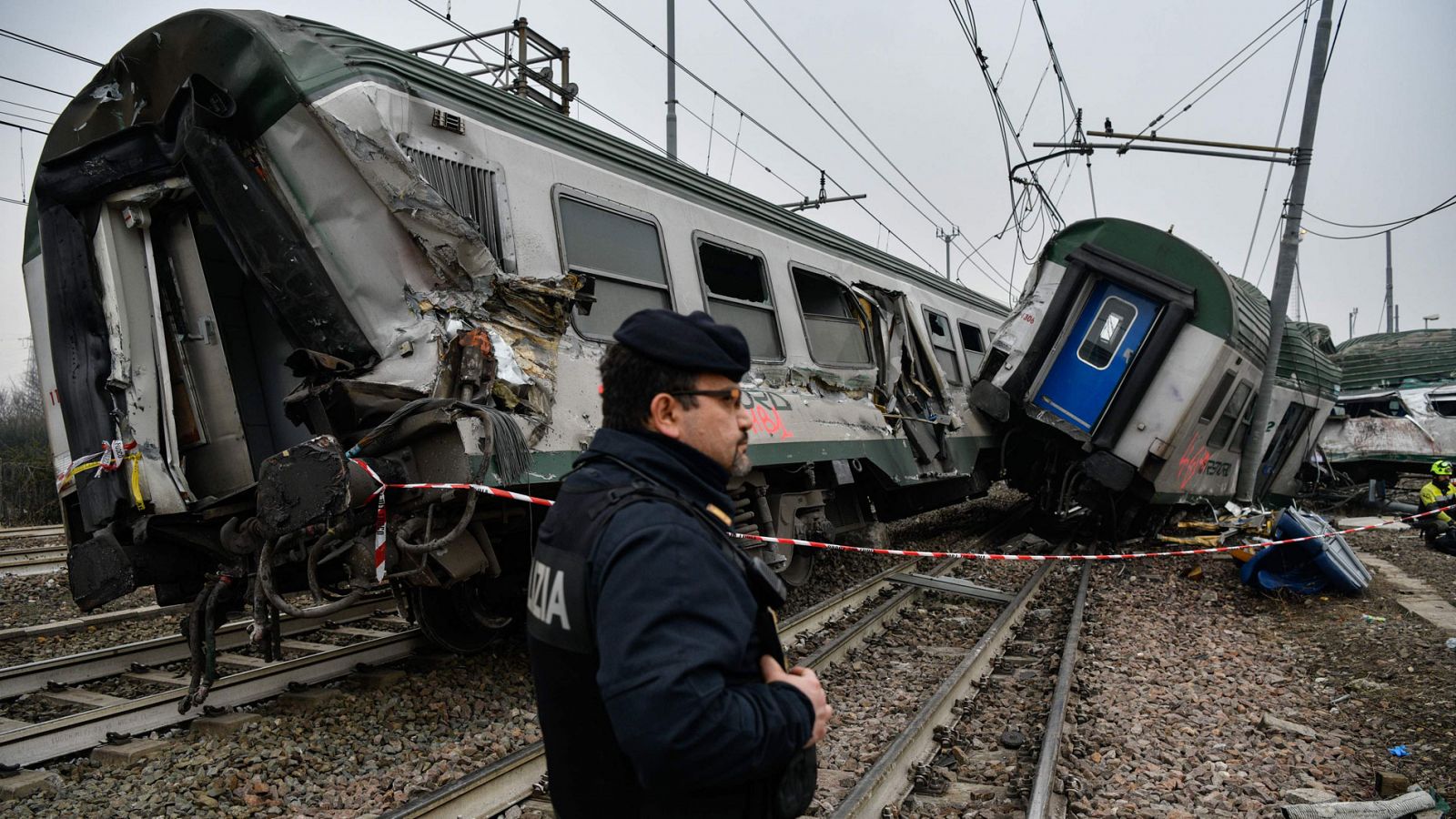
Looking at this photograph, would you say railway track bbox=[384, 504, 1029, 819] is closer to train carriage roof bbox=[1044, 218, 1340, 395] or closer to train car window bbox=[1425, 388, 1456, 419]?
train carriage roof bbox=[1044, 218, 1340, 395]

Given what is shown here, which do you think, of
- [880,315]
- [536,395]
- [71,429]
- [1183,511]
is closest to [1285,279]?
[1183,511]

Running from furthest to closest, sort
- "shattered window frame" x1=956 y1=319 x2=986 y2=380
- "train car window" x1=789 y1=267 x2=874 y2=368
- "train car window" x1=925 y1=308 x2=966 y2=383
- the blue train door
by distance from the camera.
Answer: "shattered window frame" x1=956 y1=319 x2=986 y2=380 → "train car window" x1=925 y1=308 x2=966 y2=383 → the blue train door → "train car window" x1=789 y1=267 x2=874 y2=368

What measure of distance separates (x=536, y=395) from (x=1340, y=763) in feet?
14.6

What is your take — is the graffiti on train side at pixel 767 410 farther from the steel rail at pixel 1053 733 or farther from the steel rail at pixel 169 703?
the steel rail at pixel 169 703

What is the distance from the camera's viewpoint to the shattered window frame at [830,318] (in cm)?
780

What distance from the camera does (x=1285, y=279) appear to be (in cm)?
1080

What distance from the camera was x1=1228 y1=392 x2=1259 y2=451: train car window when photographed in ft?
37.1

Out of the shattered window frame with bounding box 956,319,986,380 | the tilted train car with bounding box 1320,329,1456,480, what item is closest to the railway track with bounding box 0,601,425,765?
the shattered window frame with bounding box 956,319,986,380

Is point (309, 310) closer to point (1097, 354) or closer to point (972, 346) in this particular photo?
point (1097, 354)

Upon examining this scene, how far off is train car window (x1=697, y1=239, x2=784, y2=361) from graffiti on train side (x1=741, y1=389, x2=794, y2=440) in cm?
41

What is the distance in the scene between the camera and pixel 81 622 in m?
7.22

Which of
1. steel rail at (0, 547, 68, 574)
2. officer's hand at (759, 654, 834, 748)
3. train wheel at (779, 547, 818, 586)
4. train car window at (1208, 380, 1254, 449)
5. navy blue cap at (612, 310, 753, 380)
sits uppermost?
navy blue cap at (612, 310, 753, 380)

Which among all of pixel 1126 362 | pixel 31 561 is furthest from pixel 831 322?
pixel 31 561

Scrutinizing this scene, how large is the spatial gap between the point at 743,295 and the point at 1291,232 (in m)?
7.88
